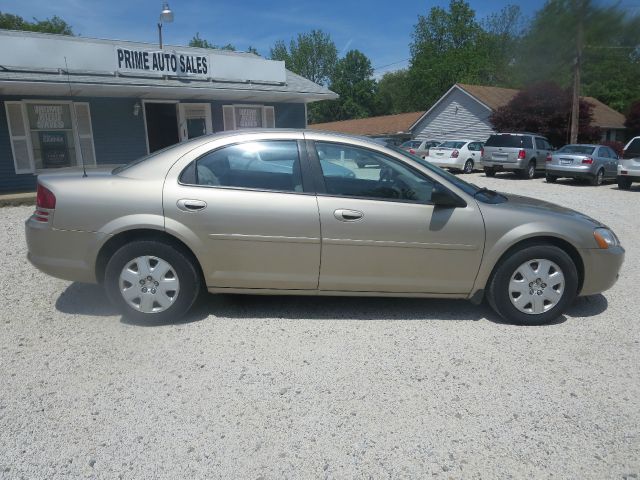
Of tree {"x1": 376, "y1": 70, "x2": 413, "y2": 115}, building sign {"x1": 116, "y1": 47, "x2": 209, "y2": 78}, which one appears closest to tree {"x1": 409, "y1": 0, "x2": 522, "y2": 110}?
tree {"x1": 376, "y1": 70, "x2": 413, "y2": 115}

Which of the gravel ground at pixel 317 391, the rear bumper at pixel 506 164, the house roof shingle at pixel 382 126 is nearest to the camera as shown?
the gravel ground at pixel 317 391

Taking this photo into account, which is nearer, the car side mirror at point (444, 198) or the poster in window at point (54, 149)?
the car side mirror at point (444, 198)

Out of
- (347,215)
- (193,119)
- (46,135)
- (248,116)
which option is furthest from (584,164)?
(46,135)

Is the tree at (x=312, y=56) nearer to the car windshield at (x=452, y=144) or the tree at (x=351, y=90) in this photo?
the tree at (x=351, y=90)

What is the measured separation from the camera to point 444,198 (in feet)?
12.6

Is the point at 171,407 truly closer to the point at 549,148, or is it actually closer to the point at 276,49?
the point at 549,148

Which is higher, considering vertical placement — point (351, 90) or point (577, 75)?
point (351, 90)

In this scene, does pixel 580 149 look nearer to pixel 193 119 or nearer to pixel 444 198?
pixel 193 119

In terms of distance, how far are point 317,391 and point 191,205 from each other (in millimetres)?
1767

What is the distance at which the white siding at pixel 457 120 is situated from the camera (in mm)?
31992

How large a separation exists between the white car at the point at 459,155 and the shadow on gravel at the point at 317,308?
17759 millimetres

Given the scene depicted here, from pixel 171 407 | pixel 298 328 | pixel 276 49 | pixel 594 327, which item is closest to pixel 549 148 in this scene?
pixel 594 327

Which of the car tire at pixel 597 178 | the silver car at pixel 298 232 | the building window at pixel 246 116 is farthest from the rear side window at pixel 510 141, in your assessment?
the silver car at pixel 298 232

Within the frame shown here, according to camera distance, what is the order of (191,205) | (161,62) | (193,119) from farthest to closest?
(193,119), (161,62), (191,205)
